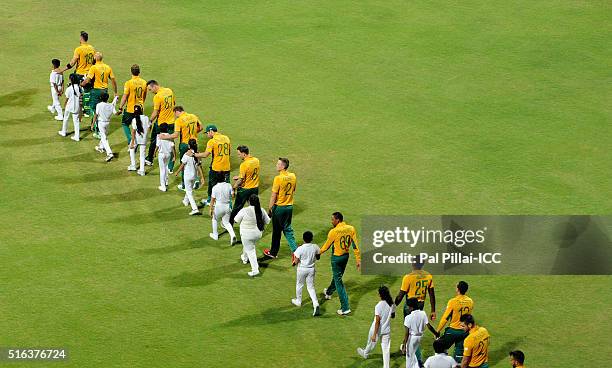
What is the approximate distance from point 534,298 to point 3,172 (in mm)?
15008

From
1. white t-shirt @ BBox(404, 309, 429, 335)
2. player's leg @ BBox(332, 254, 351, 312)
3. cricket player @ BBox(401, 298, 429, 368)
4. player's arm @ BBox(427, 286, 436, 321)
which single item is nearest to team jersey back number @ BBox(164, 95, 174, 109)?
player's leg @ BBox(332, 254, 351, 312)

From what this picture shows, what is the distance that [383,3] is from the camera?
41.2 metres

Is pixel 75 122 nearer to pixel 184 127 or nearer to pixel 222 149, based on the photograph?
pixel 184 127

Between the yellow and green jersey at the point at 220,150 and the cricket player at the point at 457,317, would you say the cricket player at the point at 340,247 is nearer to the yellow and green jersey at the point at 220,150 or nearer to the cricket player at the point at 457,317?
the cricket player at the point at 457,317

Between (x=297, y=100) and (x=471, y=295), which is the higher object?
(x=297, y=100)

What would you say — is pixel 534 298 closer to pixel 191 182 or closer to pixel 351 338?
pixel 351 338

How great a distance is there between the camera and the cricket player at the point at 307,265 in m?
21.5

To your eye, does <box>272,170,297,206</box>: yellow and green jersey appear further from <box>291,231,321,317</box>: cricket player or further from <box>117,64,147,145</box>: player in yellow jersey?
<box>117,64,147,145</box>: player in yellow jersey

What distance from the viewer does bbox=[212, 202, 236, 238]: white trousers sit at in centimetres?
2420

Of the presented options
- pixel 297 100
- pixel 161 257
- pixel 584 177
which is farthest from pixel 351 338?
pixel 297 100

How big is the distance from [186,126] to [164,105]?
4.92 feet

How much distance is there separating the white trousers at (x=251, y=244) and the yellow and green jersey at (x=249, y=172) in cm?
154

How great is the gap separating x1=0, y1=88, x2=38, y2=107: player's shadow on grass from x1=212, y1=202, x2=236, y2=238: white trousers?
10.7 metres

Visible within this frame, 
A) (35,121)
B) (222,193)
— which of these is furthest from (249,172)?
(35,121)
